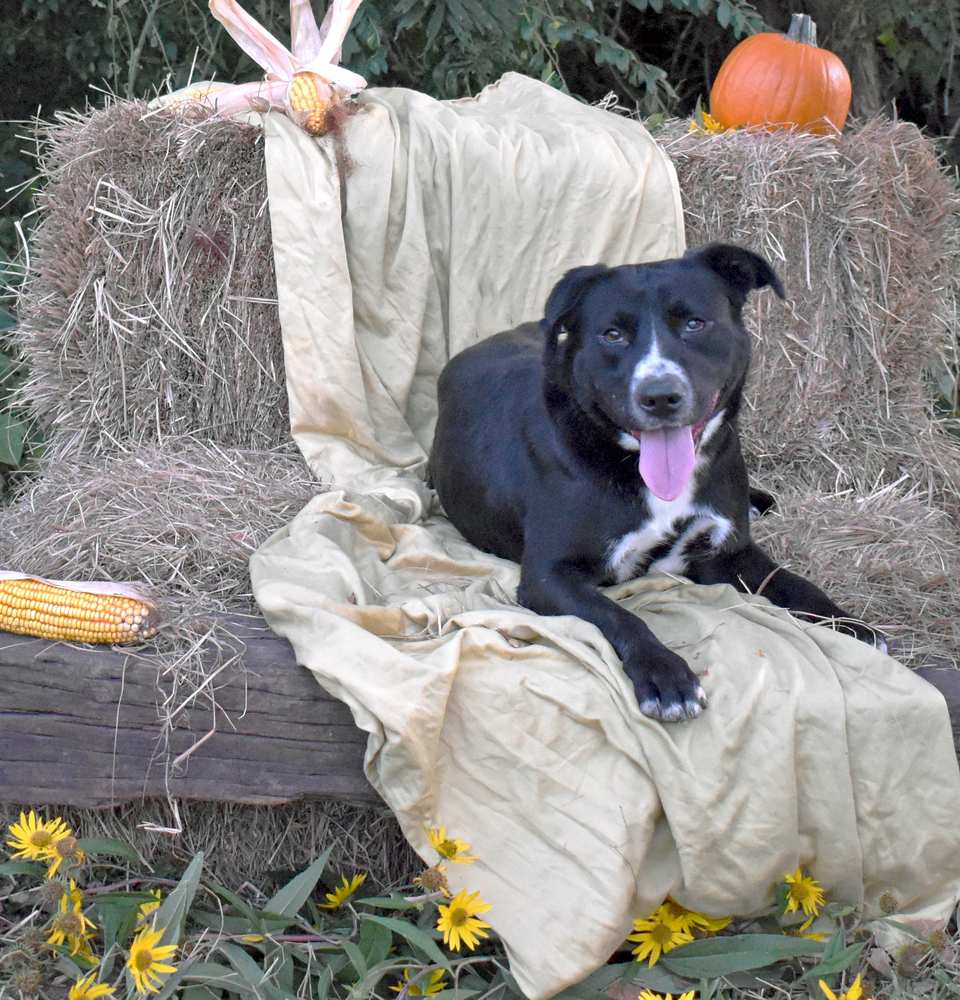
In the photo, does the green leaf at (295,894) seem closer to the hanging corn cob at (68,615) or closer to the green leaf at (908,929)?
the hanging corn cob at (68,615)

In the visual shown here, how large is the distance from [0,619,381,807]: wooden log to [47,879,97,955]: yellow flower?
26 centimetres

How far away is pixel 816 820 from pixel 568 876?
0.55m

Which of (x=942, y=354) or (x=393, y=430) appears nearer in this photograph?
(x=393, y=430)

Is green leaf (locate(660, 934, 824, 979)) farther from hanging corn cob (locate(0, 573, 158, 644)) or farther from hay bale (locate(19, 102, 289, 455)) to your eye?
hay bale (locate(19, 102, 289, 455))

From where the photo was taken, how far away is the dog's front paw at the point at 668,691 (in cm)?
219

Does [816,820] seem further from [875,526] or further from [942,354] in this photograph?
[942,354]

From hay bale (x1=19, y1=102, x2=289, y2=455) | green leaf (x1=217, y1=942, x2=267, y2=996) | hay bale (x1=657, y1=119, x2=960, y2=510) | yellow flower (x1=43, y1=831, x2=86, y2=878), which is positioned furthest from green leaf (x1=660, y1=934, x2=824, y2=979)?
hay bale (x1=19, y1=102, x2=289, y2=455)

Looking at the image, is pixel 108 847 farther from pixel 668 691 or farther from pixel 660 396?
pixel 660 396

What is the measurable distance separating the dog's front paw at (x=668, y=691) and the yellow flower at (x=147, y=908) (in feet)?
3.71

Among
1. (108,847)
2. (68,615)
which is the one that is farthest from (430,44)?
(108,847)

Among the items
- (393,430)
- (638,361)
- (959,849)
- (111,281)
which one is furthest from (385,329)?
(959,849)

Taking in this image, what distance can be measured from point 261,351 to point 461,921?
2.31m

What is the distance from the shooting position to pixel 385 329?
3.77 m

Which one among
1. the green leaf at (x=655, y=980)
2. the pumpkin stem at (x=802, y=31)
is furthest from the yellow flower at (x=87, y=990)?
the pumpkin stem at (x=802, y=31)
